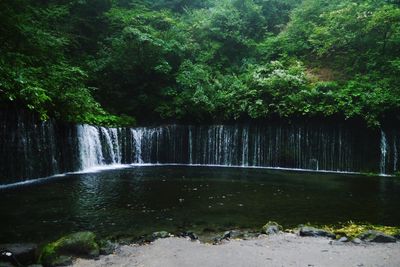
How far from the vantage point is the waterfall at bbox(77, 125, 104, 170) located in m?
17.9

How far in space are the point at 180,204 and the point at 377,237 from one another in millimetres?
5278

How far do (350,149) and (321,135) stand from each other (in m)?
1.65

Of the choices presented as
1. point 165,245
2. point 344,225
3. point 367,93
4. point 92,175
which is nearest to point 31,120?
point 92,175

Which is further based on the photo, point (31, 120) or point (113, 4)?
point (113, 4)

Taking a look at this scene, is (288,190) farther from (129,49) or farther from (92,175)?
(129,49)

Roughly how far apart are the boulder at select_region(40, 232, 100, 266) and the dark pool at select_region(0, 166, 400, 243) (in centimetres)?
118

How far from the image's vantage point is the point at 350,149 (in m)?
19.2

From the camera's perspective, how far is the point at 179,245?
21.9 feet

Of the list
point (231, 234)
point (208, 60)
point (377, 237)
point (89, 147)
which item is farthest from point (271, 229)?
point (208, 60)

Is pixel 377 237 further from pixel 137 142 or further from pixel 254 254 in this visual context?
pixel 137 142

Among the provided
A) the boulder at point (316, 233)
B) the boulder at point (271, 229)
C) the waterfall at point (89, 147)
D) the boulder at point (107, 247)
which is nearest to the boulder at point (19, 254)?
the boulder at point (107, 247)

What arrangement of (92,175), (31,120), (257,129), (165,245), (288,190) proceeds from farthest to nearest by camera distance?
1. (257,129)
2. (92,175)
3. (31,120)
4. (288,190)
5. (165,245)

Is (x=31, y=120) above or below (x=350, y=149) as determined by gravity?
above

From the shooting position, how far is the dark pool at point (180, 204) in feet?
26.9
